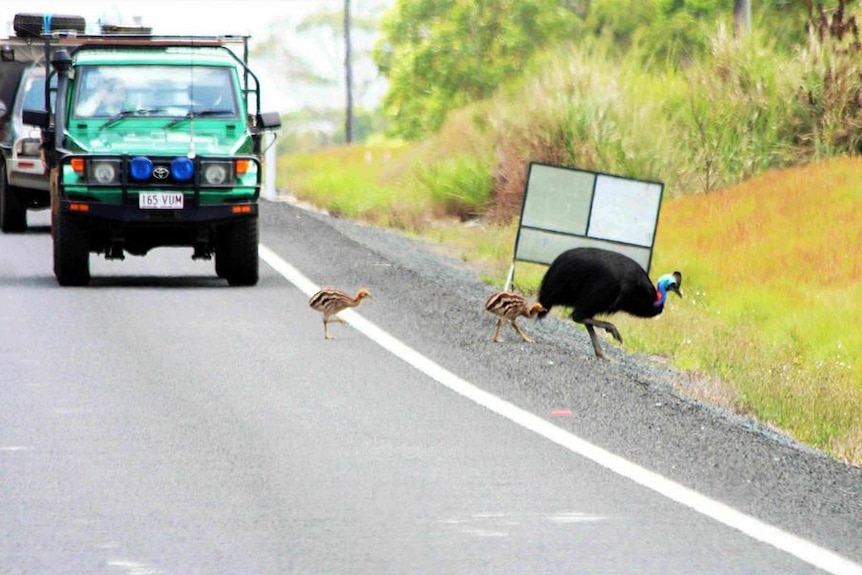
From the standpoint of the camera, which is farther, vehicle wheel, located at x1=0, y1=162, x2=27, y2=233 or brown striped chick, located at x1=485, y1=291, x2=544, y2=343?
vehicle wheel, located at x1=0, y1=162, x2=27, y2=233

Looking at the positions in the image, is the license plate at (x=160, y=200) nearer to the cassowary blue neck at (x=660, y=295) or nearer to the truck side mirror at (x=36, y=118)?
the truck side mirror at (x=36, y=118)

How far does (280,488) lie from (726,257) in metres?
13.4

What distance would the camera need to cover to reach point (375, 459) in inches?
380

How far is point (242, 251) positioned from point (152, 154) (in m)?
1.19

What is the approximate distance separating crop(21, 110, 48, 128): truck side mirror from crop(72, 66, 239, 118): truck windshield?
267 millimetres

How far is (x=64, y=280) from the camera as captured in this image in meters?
17.8

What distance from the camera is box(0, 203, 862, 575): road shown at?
25.2 feet

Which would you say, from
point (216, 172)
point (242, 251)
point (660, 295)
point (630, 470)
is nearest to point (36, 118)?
point (216, 172)

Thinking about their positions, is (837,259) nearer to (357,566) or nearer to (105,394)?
(105,394)

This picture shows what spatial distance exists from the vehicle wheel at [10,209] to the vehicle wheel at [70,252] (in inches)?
256

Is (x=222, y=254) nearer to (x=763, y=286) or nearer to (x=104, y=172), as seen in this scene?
(x=104, y=172)

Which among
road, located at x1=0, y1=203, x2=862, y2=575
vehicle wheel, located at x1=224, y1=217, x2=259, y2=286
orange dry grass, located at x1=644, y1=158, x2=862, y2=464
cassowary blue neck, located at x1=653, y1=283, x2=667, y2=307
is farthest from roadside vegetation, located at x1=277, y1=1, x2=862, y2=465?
vehicle wheel, located at x1=224, y1=217, x2=259, y2=286

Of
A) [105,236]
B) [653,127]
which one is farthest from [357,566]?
[653,127]

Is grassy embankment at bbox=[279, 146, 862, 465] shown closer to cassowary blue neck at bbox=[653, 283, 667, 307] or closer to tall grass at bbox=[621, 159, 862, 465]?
tall grass at bbox=[621, 159, 862, 465]
